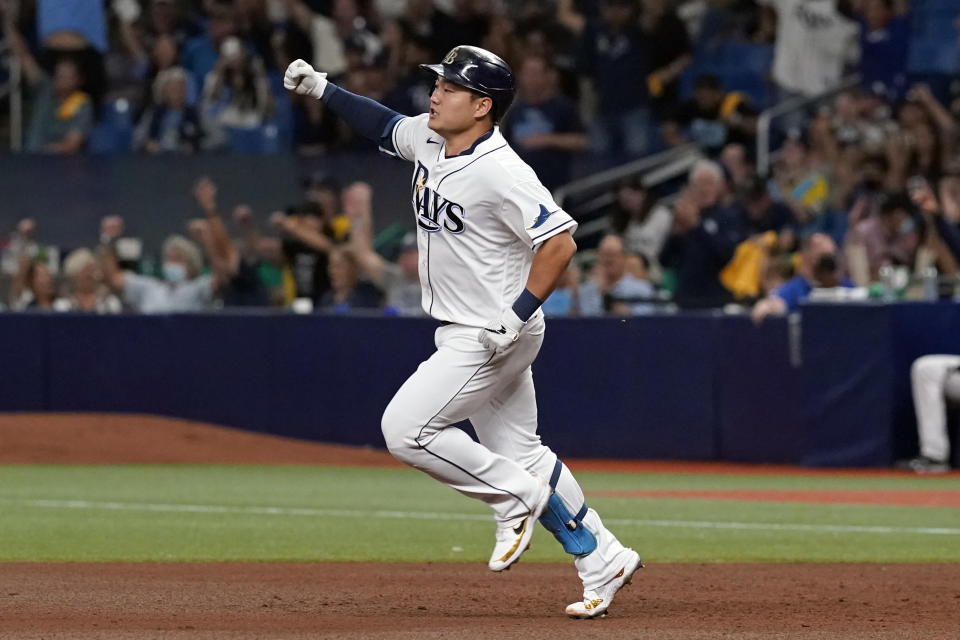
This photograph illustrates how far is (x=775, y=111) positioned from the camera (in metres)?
16.9


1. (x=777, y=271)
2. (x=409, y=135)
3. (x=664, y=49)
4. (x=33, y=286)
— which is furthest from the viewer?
(x=664, y=49)

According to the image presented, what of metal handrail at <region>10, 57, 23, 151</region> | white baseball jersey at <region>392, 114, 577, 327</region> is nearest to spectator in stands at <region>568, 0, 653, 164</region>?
metal handrail at <region>10, 57, 23, 151</region>

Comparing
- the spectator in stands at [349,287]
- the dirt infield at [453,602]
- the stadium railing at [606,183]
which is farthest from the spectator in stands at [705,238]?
the dirt infield at [453,602]

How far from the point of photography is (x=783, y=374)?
13.6m

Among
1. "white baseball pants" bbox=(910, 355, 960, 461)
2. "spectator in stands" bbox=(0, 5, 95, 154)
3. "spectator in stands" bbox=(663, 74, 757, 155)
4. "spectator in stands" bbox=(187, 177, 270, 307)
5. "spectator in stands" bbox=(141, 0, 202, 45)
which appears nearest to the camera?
"white baseball pants" bbox=(910, 355, 960, 461)

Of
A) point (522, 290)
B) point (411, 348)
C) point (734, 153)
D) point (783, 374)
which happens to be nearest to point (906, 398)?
point (783, 374)

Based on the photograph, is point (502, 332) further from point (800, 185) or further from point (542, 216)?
point (800, 185)

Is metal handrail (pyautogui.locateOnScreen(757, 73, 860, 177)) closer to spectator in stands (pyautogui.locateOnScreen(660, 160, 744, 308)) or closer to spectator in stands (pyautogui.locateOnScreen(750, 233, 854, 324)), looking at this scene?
spectator in stands (pyautogui.locateOnScreen(660, 160, 744, 308))

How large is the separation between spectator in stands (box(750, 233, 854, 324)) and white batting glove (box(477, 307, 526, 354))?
312 inches

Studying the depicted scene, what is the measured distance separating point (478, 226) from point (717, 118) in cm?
1114

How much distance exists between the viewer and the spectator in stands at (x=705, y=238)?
14.6 metres

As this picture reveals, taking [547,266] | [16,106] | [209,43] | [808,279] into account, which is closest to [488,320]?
[547,266]

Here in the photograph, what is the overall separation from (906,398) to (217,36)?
8.68 metres

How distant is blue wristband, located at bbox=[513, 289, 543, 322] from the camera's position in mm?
5699
